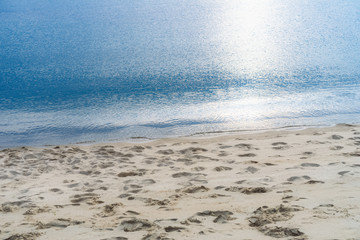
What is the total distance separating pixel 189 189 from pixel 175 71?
7.54m

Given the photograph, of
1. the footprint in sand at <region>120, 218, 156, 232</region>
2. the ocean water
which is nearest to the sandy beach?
the footprint in sand at <region>120, 218, 156, 232</region>

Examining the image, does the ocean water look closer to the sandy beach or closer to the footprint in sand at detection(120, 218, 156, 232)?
the sandy beach

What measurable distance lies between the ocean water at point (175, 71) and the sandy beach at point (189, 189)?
134 cm

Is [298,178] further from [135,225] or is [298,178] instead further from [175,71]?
[175,71]

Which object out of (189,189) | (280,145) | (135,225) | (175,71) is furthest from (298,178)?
(175,71)

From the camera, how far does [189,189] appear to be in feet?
14.1

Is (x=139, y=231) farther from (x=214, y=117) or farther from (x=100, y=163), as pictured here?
(x=214, y=117)

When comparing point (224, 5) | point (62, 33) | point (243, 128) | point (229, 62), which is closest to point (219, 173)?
point (243, 128)

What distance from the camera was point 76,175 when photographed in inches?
203

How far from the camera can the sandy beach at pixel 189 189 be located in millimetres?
3201

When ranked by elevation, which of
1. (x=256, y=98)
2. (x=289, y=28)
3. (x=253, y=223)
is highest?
(x=289, y=28)

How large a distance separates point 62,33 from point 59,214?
1494 cm

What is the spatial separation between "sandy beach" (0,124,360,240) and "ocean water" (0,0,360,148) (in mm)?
1336

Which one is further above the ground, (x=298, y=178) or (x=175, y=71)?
(x=175, y=71)
